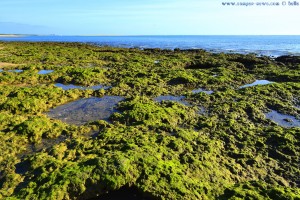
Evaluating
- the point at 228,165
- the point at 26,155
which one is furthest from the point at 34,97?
the point at 228,165

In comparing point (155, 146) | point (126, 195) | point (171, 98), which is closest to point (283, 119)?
point (171, 98)

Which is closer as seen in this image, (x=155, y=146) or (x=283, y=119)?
(x=155, y=146)

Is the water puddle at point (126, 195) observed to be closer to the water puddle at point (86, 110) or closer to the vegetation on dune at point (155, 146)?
the vegetation on dune at point (155, 146)

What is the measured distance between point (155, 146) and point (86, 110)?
497cm

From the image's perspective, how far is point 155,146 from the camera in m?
8.45

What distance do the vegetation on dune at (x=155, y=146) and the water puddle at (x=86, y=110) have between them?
49 centimetres

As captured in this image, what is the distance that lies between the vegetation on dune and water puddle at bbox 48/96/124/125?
0.49 m

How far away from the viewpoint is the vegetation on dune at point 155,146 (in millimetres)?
6523

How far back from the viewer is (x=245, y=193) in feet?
20.8

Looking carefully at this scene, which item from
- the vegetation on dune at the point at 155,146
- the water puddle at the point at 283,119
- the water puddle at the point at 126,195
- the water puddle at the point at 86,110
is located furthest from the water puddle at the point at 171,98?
the water puddle at the point at 126,195

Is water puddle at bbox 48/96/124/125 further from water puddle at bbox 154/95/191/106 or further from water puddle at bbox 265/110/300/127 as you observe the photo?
water puddle at bbox 265/110/300/127

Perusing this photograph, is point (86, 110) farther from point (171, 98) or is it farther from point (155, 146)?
point (155, 146)

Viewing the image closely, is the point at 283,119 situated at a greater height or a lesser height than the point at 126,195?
greater

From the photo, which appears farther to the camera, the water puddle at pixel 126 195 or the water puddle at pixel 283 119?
the water puddle at pixel 283 119
